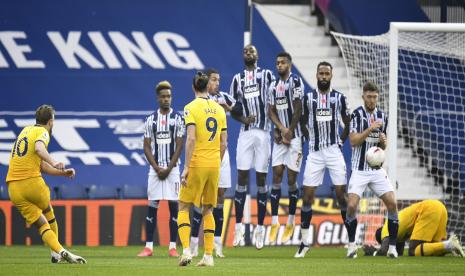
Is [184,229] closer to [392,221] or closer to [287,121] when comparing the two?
[392,221]

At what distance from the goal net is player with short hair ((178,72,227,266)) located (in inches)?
154

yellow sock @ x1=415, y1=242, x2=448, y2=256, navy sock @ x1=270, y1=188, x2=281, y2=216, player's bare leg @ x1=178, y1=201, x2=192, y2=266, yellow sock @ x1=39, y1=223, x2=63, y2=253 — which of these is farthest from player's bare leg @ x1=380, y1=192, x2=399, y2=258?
yellow sock @ x1=39, y1=223, x2=63, y2=253

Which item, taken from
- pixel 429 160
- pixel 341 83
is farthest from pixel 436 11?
pixel 429 160

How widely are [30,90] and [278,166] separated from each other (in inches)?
297

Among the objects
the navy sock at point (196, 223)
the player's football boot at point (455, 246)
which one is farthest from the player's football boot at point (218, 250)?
the player's football boot at point (455, 246)

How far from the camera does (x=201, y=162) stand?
1266 cm

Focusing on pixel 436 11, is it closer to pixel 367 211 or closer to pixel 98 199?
pixel 367 211

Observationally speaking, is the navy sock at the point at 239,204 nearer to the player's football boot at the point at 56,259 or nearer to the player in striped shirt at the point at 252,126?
the player in striped shirt at the point at 252,126

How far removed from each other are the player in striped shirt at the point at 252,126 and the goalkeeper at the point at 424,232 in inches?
68.7

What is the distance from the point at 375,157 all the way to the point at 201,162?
8.70 ft

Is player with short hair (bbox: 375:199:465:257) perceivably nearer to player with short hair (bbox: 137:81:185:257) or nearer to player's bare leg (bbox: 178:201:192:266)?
player with short hair (bbox: 137:81:185:257)

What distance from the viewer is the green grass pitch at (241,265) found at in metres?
11.9

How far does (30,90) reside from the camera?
870 inches

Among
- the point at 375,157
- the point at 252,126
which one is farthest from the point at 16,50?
the point at 375,157
